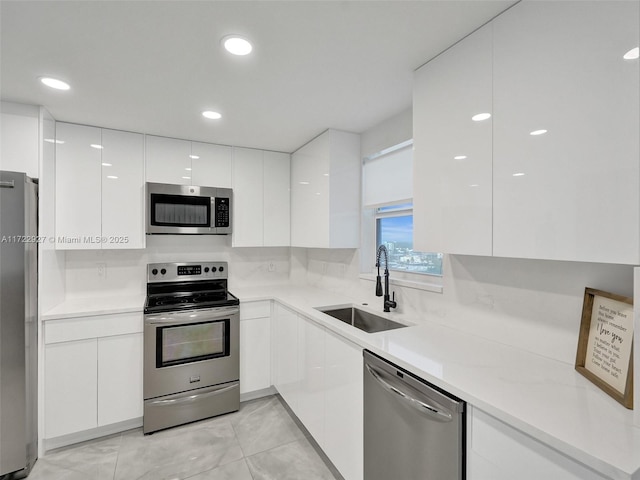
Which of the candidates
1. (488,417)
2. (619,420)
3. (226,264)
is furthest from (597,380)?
(226,264)

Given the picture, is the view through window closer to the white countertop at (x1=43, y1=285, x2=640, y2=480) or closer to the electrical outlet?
the white countertop at (x1=43, y1=285, x2=640, y2=480)

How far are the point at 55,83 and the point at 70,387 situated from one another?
201 cm

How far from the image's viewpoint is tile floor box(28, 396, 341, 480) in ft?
6.44

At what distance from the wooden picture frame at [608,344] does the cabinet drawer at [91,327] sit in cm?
273

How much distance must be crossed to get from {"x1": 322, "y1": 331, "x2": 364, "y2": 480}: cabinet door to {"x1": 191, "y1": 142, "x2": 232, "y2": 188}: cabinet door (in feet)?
6.11

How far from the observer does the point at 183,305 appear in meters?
2.49

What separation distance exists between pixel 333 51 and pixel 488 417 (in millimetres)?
1635

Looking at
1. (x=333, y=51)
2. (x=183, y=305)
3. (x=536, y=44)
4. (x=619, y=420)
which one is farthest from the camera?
(x=183, y=305)

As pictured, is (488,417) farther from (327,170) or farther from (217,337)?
(217,337)

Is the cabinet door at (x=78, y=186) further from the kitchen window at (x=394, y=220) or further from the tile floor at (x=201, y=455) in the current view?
the kitchen window at (x=394, y=220)

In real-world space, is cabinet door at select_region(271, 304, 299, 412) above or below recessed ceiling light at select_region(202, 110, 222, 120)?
below

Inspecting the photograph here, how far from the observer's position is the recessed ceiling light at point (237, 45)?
4.58ft

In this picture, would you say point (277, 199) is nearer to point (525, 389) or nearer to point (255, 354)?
point (255, 354)

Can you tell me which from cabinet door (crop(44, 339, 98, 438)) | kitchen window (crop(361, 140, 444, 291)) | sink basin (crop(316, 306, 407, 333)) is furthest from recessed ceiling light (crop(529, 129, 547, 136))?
cabinet door (crop(44, 339, 98, 438))
